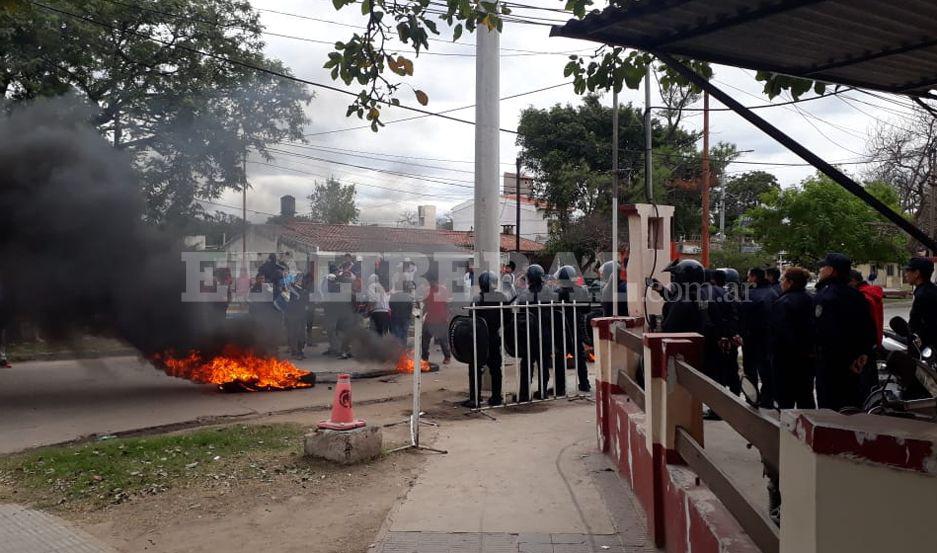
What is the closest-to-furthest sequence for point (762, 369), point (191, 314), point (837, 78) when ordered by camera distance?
point (837, 78) → point (762, 369) → point (191, 314)

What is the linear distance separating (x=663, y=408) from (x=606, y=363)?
7.00 feet

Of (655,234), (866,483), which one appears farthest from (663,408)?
(655,234)

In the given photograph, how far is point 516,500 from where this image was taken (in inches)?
203

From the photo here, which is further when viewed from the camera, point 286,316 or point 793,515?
point 286,316

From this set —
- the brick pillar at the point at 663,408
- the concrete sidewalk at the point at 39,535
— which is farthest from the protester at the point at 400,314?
the brick pillar at the point at 663,408

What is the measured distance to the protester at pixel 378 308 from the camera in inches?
525

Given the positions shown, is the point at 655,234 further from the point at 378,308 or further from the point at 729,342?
the point at 378,308

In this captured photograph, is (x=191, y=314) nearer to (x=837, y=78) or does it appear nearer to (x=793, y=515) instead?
(x=837, y=78)

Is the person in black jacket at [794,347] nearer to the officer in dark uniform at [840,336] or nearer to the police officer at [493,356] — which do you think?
the officer in dark uniform at [840,336]

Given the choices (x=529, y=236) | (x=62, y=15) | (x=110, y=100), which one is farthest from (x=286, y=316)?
(x=529, y=236)

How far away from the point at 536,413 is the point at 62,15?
35.0ft

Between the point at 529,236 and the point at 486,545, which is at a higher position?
the point at 529,236

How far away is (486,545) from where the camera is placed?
429cm

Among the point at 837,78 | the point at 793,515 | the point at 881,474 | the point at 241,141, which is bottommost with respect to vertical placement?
the point at 793,515
